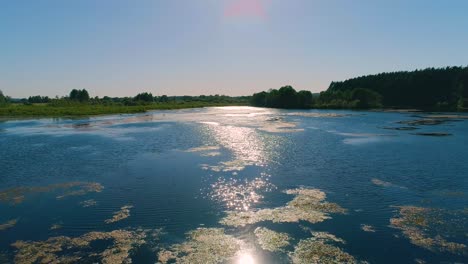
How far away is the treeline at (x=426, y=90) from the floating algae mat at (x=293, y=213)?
405ft

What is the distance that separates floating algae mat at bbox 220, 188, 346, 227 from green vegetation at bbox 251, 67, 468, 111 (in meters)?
124

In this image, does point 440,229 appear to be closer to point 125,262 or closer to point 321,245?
point 321,245

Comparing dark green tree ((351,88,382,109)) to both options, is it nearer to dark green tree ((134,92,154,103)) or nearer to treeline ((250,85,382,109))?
treeline ((250,85,382,109))

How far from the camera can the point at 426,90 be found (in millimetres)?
132625

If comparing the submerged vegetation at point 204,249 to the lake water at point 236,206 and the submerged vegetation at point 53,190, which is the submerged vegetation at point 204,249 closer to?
the lake water at point 236,206

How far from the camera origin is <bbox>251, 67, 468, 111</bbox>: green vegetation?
Answer: 128625 mm

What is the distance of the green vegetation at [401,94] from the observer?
129 metres

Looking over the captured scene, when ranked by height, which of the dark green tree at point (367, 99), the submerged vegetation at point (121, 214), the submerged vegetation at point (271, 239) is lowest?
the submerged vegetation at point (271, 239)

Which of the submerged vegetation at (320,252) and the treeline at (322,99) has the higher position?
the treeline at (322,99)

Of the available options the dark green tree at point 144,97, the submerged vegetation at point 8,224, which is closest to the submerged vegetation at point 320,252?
the submerged vegetation at point 8,224

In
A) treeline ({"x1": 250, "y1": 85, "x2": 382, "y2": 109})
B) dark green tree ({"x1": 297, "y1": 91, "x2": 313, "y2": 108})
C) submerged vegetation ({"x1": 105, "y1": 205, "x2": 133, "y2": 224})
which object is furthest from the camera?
dark green tree ({"x1": 297, "y1": 91, "x2": 313, "y2": 108})

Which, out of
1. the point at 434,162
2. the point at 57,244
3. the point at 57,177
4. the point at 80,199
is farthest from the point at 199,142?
the point at 57,244

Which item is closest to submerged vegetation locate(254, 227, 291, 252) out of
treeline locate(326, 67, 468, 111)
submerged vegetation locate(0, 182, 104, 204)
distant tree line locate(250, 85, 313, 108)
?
submerged vegetation locate(0, 182, 104, 204)

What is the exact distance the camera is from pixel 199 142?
41.1 metres
